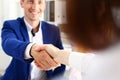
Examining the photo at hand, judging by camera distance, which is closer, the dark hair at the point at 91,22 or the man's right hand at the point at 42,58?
the dark hair at the point at 91,22

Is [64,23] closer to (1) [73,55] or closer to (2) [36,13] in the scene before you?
(1) [73,55]

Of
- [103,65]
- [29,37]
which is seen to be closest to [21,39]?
[29,37]

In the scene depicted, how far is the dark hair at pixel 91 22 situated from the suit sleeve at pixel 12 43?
20.7 inches

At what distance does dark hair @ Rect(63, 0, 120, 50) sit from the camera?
425 mm

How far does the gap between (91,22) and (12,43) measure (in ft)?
2.18

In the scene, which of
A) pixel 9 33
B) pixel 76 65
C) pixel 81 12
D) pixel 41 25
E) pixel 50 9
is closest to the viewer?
pixel 81 12

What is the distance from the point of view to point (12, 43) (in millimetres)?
1043

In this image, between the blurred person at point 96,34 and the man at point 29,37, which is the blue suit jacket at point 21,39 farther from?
the blurred person at point 96,34

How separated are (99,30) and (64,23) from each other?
66 mm

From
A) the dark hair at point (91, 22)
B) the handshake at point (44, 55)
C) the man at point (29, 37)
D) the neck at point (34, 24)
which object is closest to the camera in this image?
the dark hair at point (91, 22)

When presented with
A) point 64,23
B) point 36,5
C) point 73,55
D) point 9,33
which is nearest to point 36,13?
point 36,5

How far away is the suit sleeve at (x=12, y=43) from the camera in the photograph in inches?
38.5

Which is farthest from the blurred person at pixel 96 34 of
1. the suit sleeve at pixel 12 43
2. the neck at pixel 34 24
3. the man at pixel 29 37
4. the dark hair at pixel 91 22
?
the neck at pixel 34 24

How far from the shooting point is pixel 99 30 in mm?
438
